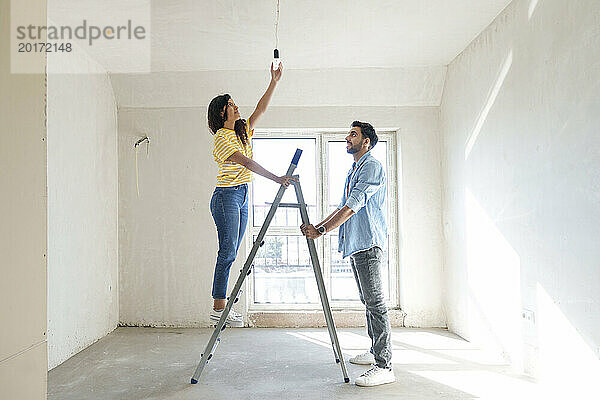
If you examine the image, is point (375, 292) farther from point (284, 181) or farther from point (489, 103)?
point (489, 103)

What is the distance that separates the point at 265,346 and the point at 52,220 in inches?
→ 82.7

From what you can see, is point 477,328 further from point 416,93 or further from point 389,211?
point 416,93

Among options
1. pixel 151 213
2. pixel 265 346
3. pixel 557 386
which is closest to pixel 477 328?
pixel 557 386

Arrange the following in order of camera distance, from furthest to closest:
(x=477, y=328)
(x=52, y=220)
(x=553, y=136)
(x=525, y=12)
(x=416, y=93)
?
(x=416, y=93), (x=477, y=328), (x=52, y=220), (x=525, y=12), (x=553, y=136)

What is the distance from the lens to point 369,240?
367 cm

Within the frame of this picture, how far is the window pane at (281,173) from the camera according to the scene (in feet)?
20.9

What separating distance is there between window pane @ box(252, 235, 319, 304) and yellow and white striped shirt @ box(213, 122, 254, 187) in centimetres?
281

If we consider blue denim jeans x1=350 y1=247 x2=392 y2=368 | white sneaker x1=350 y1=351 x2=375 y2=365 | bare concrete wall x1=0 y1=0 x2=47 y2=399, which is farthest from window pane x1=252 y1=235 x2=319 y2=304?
bare concrete wall x1=0 y1=0 x2=47 y2=399

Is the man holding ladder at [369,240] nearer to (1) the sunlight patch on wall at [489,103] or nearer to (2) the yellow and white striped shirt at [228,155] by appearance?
(2) the yellow and white striped shirt at [228,155]

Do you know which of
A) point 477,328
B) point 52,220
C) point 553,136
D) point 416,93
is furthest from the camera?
point 416,93

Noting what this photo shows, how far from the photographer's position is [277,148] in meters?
6.41

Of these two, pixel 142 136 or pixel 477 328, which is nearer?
pixel 477 328

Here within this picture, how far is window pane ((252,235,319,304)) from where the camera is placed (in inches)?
251

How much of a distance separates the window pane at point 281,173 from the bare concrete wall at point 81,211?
5.06 feet
